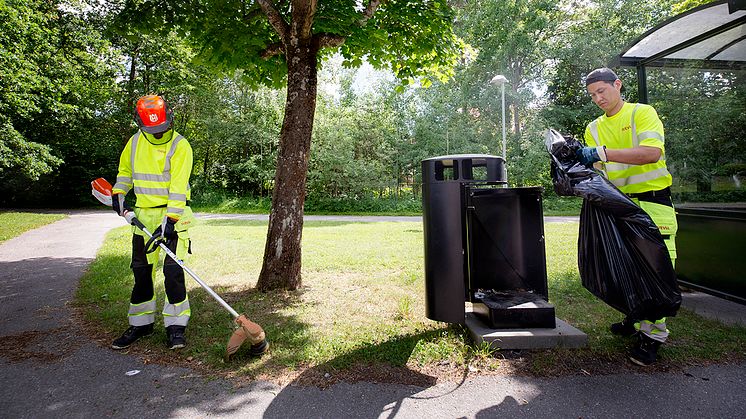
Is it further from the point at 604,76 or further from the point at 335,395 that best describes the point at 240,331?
the point at 604,76

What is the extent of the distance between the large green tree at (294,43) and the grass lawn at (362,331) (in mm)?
945

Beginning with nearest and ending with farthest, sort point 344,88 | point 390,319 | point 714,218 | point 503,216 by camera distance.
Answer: point 503,216
point 390,319
point 714,218
point 344,88

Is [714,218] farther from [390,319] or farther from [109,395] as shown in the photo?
[109,395]

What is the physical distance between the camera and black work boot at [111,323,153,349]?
345 centimetres

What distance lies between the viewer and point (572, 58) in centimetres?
2289

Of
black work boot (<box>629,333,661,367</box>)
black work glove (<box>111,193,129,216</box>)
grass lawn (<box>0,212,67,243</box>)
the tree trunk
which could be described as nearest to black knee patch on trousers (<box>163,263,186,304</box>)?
black work glove (<box>111,193,129,216</box>)

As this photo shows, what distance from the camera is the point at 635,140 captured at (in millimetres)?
2988

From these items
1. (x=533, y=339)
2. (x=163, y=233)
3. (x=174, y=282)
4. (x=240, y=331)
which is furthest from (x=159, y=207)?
(x=533, y=339)

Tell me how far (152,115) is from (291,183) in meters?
1.98

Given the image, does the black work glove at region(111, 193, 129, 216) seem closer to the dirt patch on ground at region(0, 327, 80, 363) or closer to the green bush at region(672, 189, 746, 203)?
the dirt patch on ground at region(0, 327, 80, 363)

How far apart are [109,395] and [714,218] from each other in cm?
612

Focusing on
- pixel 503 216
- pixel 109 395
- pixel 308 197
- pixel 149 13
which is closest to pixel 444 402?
pixel 503 216

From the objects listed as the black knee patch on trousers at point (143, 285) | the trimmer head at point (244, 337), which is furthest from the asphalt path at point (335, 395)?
the black knee patch on trousers at point (143, 285)

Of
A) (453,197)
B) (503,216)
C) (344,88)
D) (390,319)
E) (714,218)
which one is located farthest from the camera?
(344,88)
